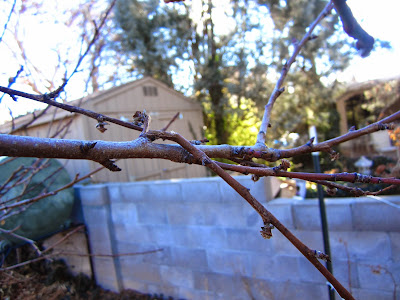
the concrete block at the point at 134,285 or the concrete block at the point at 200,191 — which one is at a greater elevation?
the concrete block at the point at 200,191

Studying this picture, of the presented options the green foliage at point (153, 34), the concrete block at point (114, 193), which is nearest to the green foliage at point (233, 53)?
the green foliage at point (153, 34)

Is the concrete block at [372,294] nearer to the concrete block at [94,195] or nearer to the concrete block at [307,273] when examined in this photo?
the concrete block at [307,273]

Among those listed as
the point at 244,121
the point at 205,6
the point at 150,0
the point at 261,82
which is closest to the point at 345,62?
the point at 261,82

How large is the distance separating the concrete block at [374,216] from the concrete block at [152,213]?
2062 mm

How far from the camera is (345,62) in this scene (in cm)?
841

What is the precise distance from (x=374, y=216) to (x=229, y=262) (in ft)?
4.97

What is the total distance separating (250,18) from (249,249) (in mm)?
6960

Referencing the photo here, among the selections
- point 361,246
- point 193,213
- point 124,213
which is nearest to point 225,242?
point 193,213

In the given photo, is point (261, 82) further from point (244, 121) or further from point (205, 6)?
point (205, 6)

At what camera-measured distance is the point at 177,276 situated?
357cm

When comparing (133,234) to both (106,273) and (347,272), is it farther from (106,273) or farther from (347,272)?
(347,272)

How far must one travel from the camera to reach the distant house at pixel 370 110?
26.5 feet

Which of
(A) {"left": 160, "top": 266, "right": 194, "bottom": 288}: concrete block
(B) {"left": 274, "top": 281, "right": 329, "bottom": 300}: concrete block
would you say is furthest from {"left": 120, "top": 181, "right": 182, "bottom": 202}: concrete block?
(B) {"left": 274, "top": 281, "right": 329, "bottom": 300}: concrete block

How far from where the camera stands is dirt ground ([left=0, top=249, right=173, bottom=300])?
376 cm
